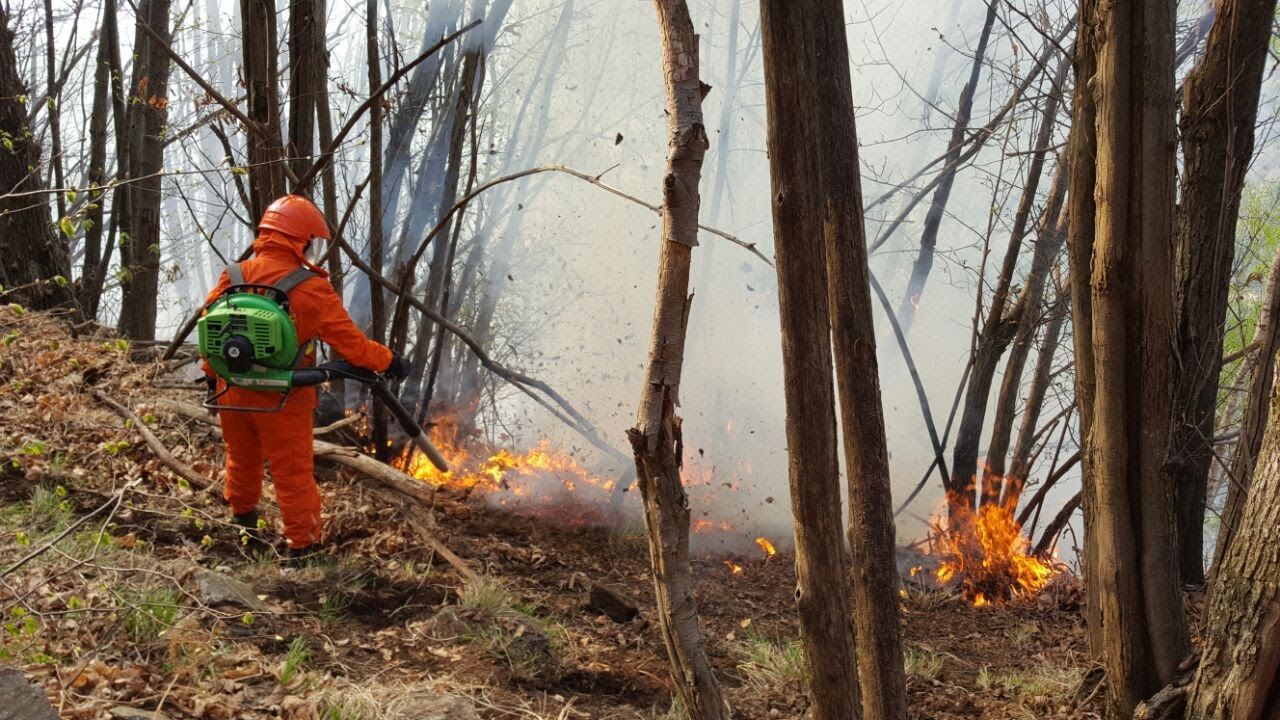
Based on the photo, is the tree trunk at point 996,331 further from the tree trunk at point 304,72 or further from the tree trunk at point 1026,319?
the tree trunk at point 304,72

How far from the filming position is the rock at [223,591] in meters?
4.47

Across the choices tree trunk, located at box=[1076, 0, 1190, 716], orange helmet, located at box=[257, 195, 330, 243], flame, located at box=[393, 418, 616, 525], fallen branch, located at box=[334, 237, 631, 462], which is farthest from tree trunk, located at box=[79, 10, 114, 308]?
tree trunk, located at box=[1076, 0, 1190, 716]

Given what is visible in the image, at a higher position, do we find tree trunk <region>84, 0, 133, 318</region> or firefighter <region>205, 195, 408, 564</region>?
tree trunk <region>84, 0, 133, 318</region>

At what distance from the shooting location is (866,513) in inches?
151

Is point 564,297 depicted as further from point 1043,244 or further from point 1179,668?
point 1179,668

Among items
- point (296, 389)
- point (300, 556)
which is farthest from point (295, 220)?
point (300, 556)

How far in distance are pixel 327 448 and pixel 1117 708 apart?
545 cm

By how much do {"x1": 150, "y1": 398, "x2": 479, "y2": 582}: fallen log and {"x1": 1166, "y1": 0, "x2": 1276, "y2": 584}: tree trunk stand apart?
16.2 ft

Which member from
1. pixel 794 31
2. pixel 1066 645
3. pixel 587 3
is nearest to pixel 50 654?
pixel 794 31

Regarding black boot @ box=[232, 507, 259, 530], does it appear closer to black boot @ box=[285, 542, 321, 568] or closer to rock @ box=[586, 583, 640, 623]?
black boot @ box=[285, 542, 321, 568]

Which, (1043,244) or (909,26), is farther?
(909,26)

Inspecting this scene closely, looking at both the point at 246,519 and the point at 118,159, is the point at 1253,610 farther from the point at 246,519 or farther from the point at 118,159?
the point at 118,159

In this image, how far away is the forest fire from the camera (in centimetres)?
781

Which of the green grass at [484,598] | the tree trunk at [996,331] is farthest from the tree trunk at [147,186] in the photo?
the tree trunk at [996,331]
